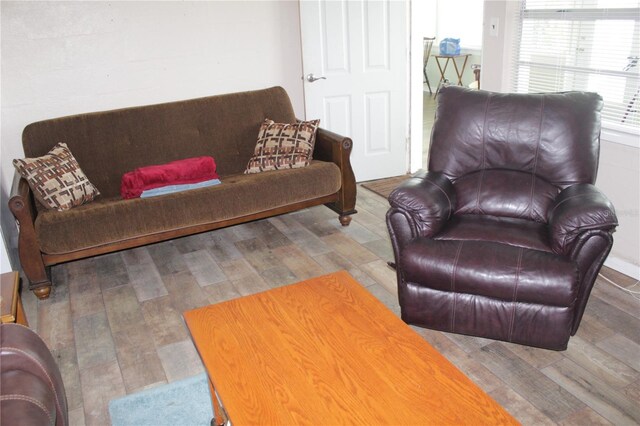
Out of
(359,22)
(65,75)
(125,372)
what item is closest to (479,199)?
(125,372)

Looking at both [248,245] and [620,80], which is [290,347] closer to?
[248,245]

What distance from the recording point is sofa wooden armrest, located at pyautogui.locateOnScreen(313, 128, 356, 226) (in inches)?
145

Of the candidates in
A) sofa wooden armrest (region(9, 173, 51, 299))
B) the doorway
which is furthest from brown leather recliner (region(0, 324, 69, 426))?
the doorway

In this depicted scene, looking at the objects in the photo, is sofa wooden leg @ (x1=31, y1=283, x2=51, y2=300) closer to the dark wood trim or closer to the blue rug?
the dark wood trim

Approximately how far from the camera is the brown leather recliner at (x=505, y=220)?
2.21 metres

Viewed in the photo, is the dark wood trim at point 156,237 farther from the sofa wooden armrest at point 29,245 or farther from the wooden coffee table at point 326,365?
the wooden coffee table at point 326,365

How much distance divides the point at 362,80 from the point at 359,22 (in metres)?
0.43

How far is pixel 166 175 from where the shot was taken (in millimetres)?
3365

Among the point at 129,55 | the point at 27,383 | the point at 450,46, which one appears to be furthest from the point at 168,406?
the point at 450,46

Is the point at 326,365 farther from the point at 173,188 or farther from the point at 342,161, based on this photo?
the point at 342,161

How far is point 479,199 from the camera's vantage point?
2691 millimetres

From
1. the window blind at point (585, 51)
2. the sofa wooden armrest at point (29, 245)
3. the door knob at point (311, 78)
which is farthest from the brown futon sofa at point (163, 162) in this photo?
the window blind at point (585, 51)

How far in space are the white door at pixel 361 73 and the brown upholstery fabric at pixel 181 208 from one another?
0.85 meters

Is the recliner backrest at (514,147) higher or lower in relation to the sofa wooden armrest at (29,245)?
higher
